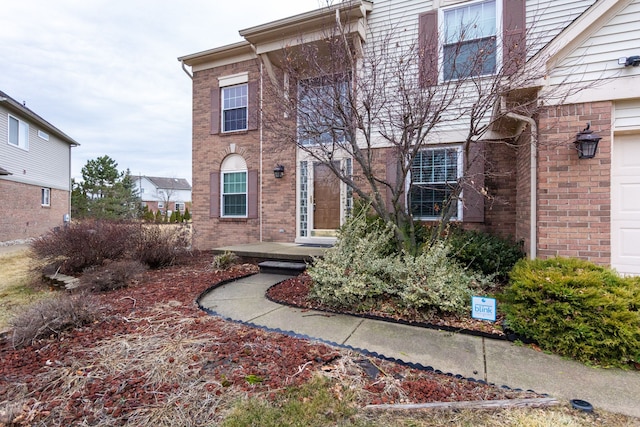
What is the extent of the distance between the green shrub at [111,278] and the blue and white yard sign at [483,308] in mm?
5774

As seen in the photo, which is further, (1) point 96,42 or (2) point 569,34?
(1) point 96,42

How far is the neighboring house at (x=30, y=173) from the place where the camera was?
1409cm

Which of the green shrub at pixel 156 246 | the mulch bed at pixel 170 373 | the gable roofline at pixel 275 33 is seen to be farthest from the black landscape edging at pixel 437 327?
the gable roofline at pixel 275 33

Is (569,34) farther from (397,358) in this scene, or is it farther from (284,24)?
(284,24)

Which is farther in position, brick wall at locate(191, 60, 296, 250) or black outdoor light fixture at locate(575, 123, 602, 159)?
brick wall at locate(191, 60, 296, 250)

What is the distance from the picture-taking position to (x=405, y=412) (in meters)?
2.10

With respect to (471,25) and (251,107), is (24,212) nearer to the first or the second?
(251,107)

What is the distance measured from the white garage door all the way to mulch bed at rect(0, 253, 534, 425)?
10.4 ft

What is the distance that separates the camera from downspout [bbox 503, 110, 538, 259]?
446cm

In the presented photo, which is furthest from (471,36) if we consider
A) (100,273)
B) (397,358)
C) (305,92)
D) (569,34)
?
(100,273)

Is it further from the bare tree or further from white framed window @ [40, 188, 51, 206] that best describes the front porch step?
white framed window @ [40, 188, 51, 206]

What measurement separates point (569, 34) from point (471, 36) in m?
2.80

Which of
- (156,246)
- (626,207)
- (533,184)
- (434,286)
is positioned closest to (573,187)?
(533,184)

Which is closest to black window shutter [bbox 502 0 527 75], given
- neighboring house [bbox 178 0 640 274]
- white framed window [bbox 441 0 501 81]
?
neighboring house [bbox 178 0 640 274]
